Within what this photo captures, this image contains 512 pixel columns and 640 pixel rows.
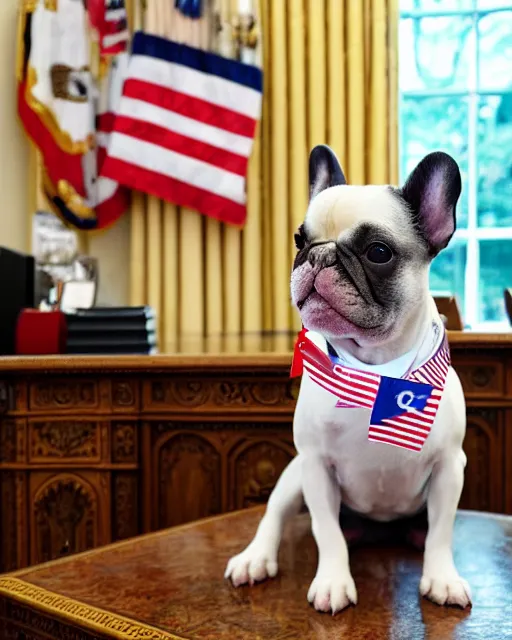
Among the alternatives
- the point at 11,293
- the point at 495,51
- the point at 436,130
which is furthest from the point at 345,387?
the point at 495,51

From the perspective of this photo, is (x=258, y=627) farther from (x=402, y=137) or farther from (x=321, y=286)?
(x=402, y=137)

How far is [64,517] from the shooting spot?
1.33 m

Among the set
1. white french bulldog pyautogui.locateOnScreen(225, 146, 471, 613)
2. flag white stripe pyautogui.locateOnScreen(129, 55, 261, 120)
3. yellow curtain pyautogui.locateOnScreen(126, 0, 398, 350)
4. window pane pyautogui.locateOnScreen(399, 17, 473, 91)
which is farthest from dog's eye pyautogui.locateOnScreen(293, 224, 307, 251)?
window pane pyautogui.locateOnScreen(399, 17, 473, 91)

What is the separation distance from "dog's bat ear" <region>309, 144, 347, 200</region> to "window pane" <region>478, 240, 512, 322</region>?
5.55ft

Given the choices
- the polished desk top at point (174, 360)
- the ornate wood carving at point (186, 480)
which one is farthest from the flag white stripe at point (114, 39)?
the ornate wood carving at point (186, 480)

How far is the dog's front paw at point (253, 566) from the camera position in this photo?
0.74 metres

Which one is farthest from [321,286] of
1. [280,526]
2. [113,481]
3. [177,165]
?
[177,165]

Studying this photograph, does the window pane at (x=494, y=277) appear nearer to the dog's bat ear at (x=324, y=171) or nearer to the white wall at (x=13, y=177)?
the white wall at (x=13, y=177)

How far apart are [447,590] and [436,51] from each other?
2.03 metres

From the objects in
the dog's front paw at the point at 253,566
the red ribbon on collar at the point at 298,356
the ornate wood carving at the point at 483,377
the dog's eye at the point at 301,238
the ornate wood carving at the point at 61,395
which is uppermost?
the dog's eye at the point at 301,238

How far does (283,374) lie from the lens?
50.8 inches

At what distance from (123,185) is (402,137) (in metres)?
0.92

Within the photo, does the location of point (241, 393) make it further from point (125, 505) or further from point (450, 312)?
point (450, 312)

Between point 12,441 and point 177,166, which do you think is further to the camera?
point 177,166
